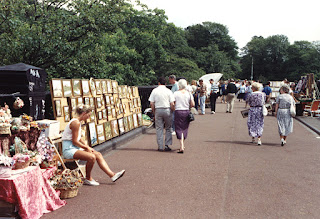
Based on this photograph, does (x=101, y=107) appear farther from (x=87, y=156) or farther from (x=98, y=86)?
(x=87, y=156)

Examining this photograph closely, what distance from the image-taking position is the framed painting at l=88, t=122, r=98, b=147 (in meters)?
8.45

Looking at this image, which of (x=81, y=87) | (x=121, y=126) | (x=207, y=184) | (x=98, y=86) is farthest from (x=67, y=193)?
(x=121, y=126)

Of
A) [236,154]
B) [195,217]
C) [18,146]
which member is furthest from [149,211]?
[236,154]

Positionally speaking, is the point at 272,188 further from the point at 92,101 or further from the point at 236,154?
the point at 92,101

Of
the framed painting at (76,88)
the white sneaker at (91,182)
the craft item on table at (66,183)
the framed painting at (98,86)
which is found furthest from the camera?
the framed painting at (98,86)

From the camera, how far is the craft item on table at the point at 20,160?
4539 millimetres

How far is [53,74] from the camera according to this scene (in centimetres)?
1339

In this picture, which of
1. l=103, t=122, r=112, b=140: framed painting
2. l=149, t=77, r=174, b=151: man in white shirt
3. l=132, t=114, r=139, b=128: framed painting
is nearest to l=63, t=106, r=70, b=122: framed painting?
l=103, t=122, r=112, b=140: framed painting

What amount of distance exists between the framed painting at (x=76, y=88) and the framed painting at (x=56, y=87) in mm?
495

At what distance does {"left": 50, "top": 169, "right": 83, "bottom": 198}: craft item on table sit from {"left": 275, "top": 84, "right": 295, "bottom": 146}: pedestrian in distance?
267 inches

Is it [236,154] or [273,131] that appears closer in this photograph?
[236,154]

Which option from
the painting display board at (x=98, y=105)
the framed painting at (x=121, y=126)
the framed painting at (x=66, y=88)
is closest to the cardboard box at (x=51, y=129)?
the painting display board at (x=98, y=105)

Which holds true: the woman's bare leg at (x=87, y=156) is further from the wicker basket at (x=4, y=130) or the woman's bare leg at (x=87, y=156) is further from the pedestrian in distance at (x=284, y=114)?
the pedestrian in distance at (x=284, y=114)

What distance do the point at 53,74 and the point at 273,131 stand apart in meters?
8.50
